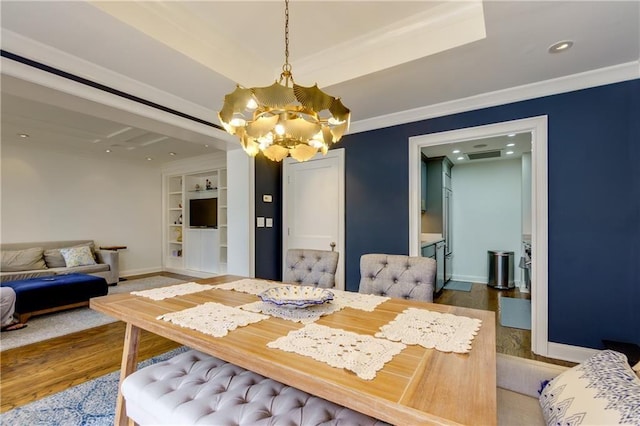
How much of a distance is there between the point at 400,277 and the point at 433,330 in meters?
0.72

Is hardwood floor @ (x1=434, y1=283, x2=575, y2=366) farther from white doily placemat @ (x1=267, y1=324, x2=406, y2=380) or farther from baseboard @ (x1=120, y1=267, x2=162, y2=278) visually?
baseboard @ (x1=120, y1=267, x2=162, y2=278)

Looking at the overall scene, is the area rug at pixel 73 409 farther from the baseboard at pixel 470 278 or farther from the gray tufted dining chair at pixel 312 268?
the baseboard at pixel 470 278

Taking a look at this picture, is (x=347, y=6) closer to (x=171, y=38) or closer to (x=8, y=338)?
(x=171, y=38)

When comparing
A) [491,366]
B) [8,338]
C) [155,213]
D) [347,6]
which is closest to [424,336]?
[491,366]

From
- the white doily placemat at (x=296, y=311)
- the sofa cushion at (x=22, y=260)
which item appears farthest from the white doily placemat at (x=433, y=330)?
the sofa cushion at (x=22, y=260)

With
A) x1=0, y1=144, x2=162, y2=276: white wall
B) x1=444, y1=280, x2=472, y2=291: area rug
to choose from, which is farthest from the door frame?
x1=0, y1=144, x2=162, y2=276: white wall

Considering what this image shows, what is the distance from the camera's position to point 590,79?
2340mm

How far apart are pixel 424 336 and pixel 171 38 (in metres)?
2.36

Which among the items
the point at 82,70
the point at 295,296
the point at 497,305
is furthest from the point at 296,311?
the point at 497,305

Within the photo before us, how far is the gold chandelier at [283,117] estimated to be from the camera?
139 cm

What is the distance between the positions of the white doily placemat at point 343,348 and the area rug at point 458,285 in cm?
449

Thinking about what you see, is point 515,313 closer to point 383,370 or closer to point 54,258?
point 383,370

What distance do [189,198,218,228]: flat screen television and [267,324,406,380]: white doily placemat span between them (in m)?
5.16

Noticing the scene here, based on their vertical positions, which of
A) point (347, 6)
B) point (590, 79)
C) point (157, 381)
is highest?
point (347, 6)
